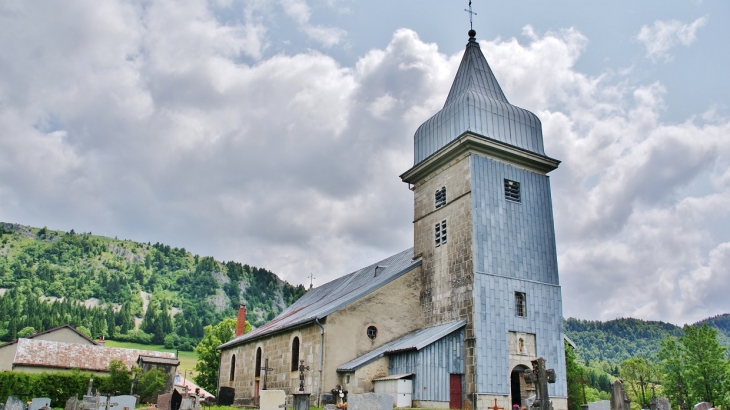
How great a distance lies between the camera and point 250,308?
18588cm

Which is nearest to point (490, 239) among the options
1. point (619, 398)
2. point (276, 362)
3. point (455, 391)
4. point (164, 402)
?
point (455, 391)

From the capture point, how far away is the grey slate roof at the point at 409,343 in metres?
25.2

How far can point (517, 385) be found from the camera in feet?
85.9

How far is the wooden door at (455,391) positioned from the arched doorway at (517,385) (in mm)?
2458

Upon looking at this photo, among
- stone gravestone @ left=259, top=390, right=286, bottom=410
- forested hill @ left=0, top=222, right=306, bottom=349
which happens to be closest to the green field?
forested hill @ left=0, top=222, right=306, bottom=349

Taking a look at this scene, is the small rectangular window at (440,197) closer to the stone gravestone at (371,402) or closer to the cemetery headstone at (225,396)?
the stone gravestone at (371,402)

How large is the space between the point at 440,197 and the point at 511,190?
350 cm

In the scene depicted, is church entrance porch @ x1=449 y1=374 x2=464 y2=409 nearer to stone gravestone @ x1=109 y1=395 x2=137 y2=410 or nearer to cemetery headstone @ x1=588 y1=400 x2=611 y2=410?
cemetery headstone @ x1=588 y1=400 x2=611 y2=410

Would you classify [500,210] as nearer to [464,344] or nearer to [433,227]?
[433,227]

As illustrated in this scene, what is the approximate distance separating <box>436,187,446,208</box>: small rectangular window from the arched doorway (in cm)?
847

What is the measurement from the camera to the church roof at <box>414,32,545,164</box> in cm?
Answer: 2892

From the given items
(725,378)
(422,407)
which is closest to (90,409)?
(422,407)

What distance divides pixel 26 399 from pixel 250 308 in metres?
153

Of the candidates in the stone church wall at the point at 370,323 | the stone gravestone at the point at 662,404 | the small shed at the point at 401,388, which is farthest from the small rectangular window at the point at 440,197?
the stone gravestone at the point at 662,404
